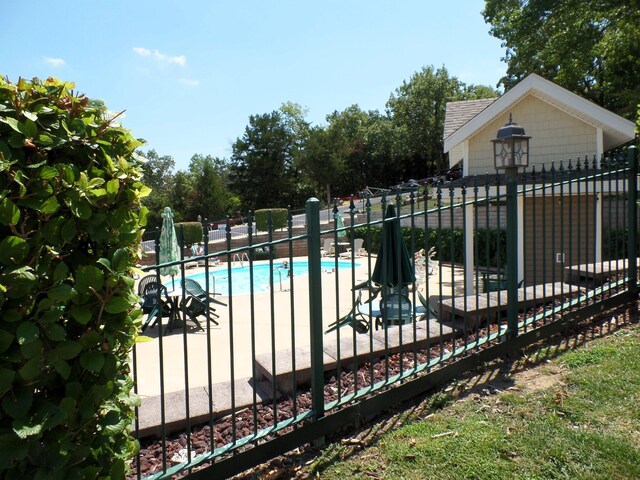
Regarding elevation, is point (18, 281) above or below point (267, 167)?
below

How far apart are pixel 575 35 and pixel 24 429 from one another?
67.9 ft

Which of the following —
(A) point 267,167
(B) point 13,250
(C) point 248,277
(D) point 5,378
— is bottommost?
(C) point 248,277

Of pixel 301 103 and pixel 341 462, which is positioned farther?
pixel 301 103

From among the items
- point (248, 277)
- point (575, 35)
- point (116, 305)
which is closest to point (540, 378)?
point (116, 305)

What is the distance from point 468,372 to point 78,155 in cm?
353

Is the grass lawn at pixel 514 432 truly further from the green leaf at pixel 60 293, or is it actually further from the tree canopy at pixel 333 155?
the tree canopy at pixel 333 155

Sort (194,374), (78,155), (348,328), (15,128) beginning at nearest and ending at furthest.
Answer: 1. (15,128)
2. (78,155)
3. (194,374)
4. (348,328)

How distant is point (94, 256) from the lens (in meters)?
1.91

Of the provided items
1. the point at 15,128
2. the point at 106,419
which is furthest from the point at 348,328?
the point at 15,128

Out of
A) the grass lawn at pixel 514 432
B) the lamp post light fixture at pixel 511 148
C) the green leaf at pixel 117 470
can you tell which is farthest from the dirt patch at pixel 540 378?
the lamp post light fixture at pixel 511 148

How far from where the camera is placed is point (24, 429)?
1621 millimetres

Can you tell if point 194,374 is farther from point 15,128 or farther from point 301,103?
point 301,103

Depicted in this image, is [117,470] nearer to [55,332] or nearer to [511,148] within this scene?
[55,332]

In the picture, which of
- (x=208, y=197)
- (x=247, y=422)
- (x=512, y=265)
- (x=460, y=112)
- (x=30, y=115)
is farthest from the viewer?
(x=208, y=197)
